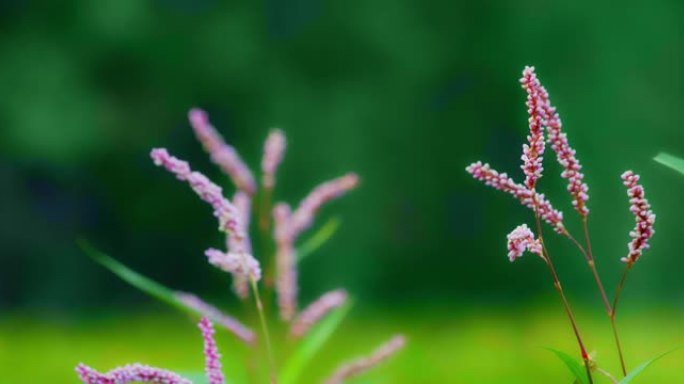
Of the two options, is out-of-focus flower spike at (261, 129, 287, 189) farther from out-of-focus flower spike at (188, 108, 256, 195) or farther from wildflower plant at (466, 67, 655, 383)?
wildflower plant at (466, 67, 655, 383)

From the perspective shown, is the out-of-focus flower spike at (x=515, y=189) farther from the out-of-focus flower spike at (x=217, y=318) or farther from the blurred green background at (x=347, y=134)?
the blurred green background at (x=347, y=134)

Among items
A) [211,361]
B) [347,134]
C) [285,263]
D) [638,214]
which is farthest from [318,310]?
[347,134]

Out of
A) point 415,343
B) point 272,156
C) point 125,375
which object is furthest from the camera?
point 415,343

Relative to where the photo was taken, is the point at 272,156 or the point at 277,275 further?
the point at 277,275

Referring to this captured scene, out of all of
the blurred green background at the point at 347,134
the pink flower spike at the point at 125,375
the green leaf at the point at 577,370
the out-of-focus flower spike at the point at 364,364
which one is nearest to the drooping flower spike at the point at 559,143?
the green leaf at the point at 577,370

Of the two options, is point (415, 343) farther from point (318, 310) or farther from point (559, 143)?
point (559, 143)
